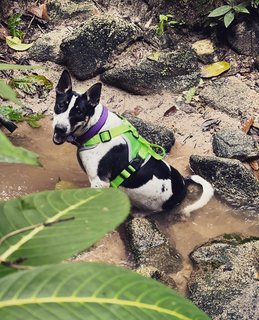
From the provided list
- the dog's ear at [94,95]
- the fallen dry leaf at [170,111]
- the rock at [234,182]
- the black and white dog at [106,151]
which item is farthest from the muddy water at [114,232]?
the dog's ear at [94,95]

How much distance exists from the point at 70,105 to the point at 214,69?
247cm

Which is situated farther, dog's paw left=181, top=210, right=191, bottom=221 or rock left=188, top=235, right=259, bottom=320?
dog's paw left=181, top=210, right=191, bottom=221

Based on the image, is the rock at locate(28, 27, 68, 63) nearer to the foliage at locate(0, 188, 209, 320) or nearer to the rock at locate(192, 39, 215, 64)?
the rock at locate(192, 39, 215, 64)

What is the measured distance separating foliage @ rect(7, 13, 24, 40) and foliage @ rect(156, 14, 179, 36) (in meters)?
1.56

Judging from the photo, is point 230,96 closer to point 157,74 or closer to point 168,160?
point 157,74

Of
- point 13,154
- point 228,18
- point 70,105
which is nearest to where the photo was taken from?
point 13,154

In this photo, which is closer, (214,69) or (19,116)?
(19,116)

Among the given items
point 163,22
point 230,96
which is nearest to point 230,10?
point 163,22

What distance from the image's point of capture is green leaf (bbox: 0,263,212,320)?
68 cm

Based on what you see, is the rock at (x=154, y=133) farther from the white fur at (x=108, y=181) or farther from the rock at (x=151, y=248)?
the rock at (x=151, y=248)

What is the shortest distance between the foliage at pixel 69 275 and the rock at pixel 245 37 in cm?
583

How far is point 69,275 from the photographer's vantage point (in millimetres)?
690

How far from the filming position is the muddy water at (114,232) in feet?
14.6

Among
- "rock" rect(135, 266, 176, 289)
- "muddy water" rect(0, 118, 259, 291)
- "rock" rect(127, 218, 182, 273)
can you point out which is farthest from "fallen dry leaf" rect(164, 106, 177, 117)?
"rock" rect(135, 266, 176, 289)
